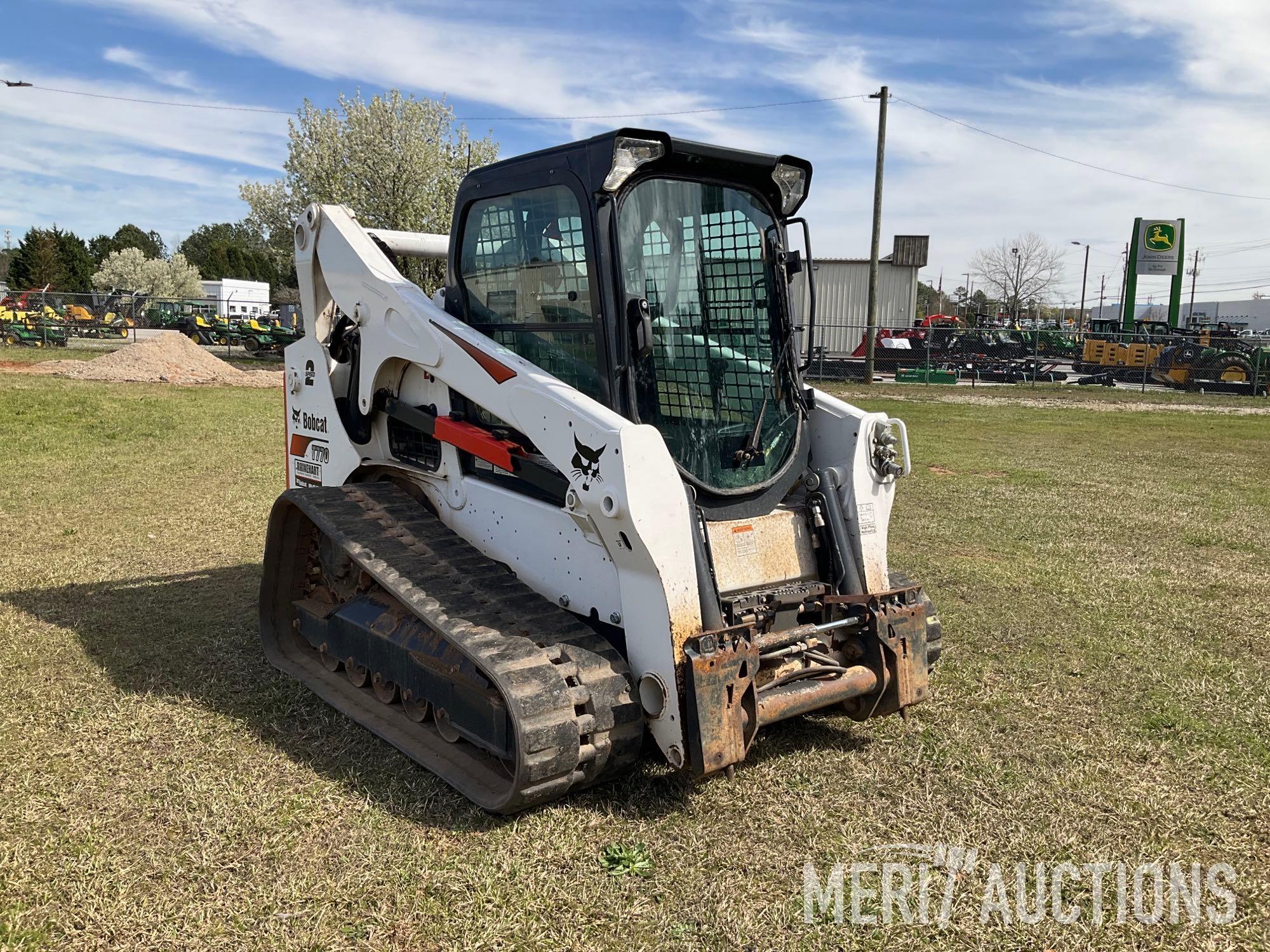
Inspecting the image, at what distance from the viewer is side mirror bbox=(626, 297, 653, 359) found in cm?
425

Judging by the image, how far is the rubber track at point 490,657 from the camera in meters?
3.76

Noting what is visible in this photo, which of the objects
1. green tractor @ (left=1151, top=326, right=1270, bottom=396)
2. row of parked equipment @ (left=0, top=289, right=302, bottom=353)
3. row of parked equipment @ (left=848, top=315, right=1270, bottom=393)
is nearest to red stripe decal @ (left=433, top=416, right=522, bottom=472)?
row of parked equipment @ (left=848, top=315, right=1270, bottom=393)

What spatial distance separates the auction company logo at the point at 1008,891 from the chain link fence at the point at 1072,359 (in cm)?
2516

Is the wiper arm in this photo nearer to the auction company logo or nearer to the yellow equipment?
the auction company logo

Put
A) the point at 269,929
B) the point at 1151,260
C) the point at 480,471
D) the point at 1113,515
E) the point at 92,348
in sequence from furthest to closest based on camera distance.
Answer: the point at 1151,260 < the point at 92,348 < the point at 1113,515 < the point at 480,471 < the point at 269,929

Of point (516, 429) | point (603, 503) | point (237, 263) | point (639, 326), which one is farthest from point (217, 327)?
point (237, 263)

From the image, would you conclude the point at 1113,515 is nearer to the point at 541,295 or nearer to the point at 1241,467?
the point at 1241,467

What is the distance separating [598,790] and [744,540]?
1244 mm

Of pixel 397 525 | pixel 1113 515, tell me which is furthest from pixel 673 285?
pixel 1113 515

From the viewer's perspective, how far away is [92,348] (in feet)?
107

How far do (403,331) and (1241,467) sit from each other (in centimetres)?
1295

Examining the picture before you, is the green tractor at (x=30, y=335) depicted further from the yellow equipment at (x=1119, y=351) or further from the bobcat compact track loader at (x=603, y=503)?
the yellow equipment at (x=1119, y=351)

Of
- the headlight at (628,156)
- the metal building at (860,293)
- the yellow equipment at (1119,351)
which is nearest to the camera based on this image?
the headlight at (628,156)

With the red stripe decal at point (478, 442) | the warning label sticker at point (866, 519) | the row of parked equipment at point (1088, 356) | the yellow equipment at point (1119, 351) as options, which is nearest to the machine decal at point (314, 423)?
the red stripe decal at point (478, 442)
